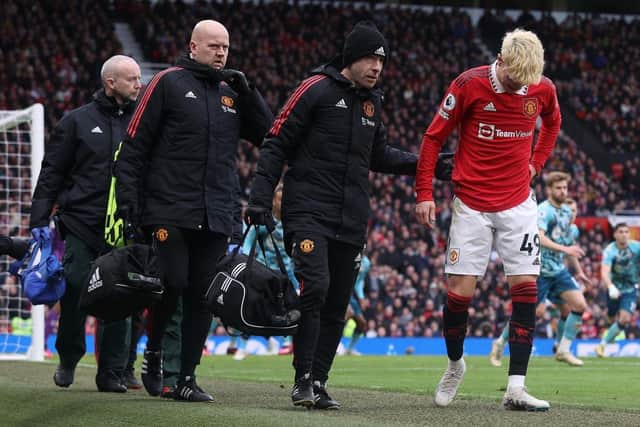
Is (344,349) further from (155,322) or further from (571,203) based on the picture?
(155,322)

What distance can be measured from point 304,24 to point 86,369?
26261mm

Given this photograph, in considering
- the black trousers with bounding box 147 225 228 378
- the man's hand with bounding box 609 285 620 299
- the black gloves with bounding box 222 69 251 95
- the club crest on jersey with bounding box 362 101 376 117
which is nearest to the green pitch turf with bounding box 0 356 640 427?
the black trousers with bounding box 147 225 228 378

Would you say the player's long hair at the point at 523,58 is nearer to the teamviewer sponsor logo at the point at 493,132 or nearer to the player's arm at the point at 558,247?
the teamviewer sponsor logo at the point at 493,132

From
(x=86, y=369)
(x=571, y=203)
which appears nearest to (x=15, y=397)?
(x=86, y=369)

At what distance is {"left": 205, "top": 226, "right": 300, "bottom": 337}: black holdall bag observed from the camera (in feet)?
21.8

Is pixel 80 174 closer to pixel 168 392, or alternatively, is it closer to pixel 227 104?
pixel 227 104

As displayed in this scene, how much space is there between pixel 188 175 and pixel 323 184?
0.84 m

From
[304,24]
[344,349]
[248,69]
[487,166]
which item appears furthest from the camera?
[304,24]

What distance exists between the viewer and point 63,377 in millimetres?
8680

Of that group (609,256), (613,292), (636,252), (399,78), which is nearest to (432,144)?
(613,292)

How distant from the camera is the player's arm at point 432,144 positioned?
7.40m

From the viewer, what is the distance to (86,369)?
11.7 meters

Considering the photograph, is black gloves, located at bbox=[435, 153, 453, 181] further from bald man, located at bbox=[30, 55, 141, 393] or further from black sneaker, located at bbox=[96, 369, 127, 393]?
black sneaker, located at bbox=[96, 369, 127, 393]

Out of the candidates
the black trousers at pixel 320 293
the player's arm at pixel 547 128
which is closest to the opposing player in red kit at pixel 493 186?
the player's arm at pixel 547 128
